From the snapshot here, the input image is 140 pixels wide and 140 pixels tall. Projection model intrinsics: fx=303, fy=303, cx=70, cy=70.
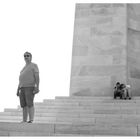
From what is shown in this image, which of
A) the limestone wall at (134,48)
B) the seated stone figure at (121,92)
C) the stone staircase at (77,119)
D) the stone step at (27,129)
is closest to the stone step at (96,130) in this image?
the stone staircase at (77,119)

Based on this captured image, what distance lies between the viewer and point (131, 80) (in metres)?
17.9

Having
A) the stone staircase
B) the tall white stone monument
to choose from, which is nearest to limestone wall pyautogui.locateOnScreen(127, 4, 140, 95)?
the tall white stone monument

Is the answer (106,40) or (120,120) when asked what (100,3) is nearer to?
(106,40)

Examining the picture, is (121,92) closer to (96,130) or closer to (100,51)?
(100,51)

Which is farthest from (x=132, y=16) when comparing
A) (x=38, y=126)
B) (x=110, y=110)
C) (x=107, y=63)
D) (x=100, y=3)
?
(x=38, y=126)

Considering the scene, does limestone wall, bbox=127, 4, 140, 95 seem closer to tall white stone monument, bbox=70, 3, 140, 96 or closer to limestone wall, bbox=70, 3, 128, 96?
tall white stone monument, bbox=70, 3, 140, 96

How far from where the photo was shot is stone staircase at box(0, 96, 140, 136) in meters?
8.13

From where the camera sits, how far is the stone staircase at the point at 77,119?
8.13 meters

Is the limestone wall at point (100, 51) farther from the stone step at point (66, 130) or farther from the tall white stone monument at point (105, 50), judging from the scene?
the stone step at point (66, 130)

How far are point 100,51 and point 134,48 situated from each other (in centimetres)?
211

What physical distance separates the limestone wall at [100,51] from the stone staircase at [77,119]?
3438mm

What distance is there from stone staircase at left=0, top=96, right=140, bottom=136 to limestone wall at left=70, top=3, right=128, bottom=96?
3.44 meters

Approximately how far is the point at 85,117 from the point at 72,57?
25.0 ft

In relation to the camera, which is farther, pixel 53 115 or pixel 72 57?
pixel 72 57
